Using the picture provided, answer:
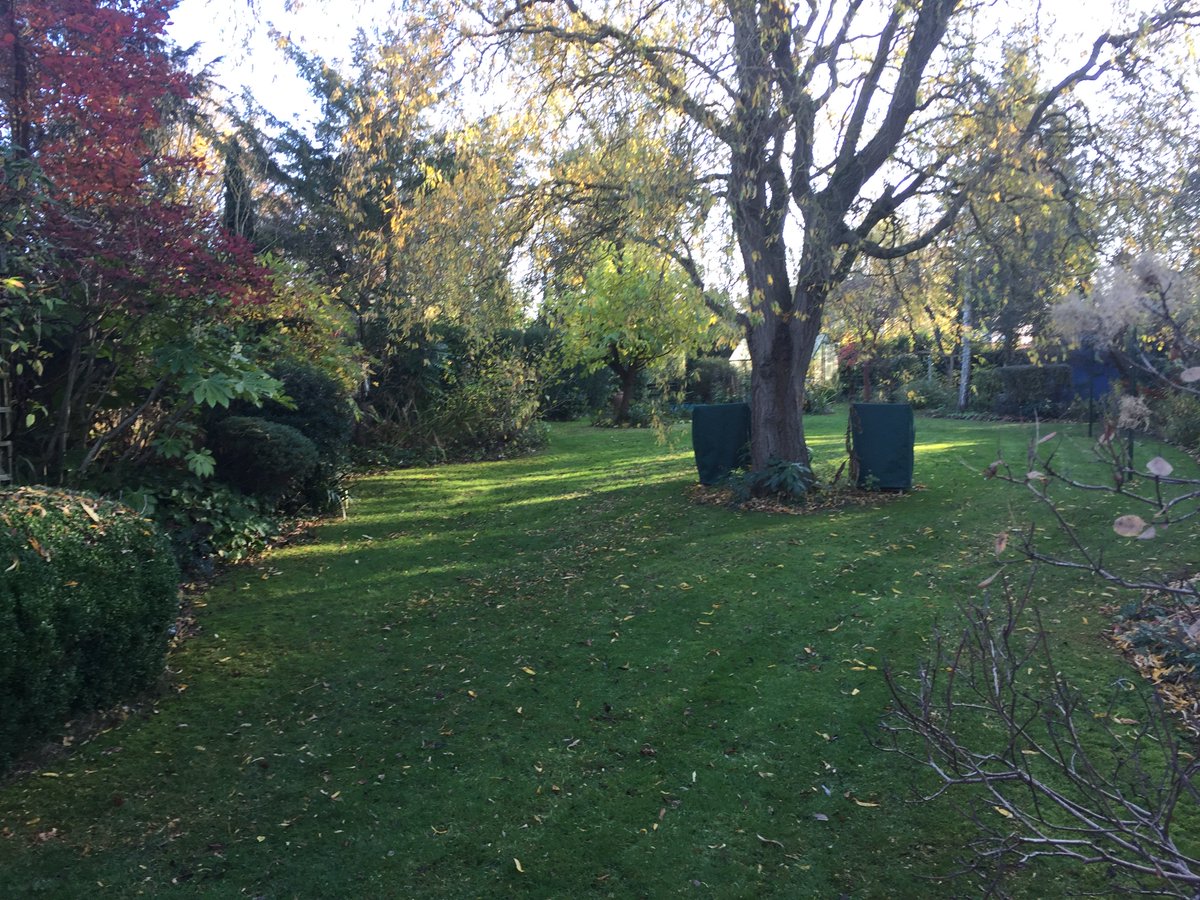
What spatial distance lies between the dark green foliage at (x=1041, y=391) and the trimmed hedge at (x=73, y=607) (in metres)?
21.7

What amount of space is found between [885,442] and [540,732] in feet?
24.3

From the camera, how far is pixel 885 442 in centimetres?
1072

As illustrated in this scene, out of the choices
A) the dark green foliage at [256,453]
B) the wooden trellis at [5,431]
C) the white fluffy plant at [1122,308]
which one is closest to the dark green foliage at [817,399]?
the white fluffy plant at [1122,308]

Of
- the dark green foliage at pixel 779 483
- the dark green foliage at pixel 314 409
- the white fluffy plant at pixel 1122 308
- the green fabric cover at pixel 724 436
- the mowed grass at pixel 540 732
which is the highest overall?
the white fluffy plant at pixel 1122 308

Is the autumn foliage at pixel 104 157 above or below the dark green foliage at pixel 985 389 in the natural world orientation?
above

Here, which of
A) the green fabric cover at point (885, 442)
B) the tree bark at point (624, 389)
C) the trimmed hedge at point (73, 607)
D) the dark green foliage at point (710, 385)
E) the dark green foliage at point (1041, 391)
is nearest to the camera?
the trimmed hedge at point (73, 607)

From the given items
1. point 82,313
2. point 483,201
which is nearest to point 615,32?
point 483,201

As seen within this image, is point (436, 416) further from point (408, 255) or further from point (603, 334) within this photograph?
point (408, 255)

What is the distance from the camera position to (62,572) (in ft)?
13.5

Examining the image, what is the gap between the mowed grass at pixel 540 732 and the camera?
3.44m

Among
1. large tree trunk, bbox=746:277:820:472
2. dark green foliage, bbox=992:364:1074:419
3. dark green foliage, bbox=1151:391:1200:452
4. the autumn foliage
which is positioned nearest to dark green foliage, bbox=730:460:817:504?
large tree trunk, bbox=746:277:820:472

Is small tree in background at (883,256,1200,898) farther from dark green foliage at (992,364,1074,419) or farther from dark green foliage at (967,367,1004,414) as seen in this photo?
dark green foliage at (967,367,1004,414)

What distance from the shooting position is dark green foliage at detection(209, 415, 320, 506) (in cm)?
849

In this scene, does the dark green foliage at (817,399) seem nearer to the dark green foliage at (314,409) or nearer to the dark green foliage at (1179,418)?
the dark green foliage at (1179,418)
